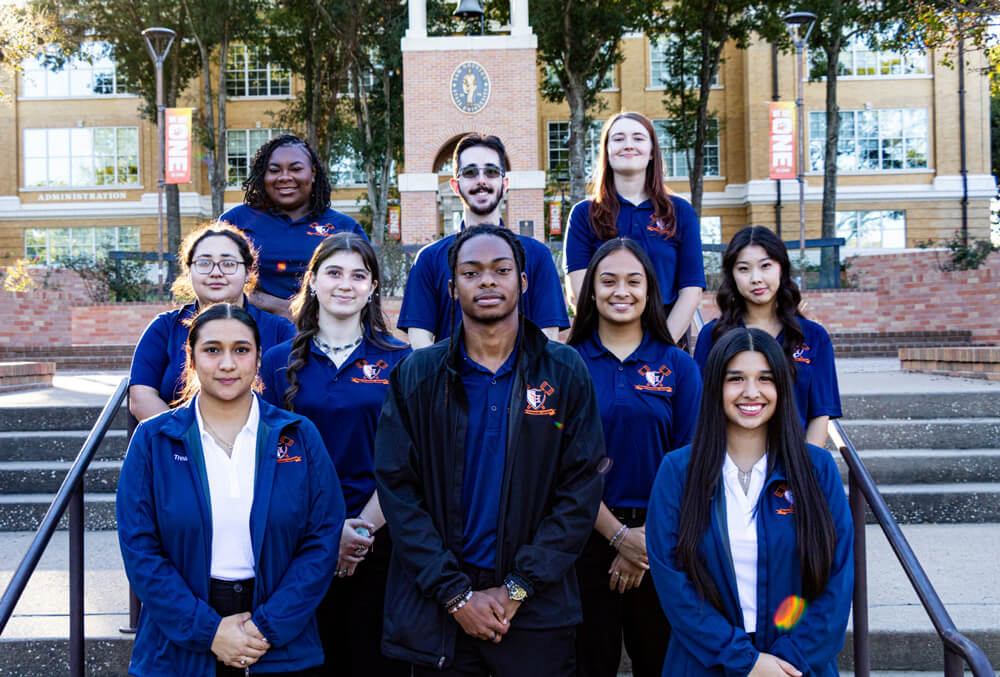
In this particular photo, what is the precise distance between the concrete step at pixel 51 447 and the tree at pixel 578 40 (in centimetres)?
1911

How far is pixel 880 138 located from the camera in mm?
33000

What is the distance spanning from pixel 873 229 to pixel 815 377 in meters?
32.7

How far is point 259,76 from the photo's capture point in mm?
35062

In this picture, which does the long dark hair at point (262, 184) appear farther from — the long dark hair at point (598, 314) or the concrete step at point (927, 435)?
the concrete step at point (927, 435)

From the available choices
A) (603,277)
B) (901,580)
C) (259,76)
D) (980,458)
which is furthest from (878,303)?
(259,76)

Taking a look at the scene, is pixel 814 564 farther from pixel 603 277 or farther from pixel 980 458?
pixel 980 458

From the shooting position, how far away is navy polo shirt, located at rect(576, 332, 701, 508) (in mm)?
3107

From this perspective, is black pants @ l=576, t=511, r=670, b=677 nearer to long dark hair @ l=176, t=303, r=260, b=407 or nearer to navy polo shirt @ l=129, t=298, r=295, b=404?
long dark hair @ l=176, t=303, r=260, b=407

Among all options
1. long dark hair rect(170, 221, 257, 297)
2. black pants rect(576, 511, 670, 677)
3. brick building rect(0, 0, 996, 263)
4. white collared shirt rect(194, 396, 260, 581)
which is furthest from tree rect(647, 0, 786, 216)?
white collared shirt rect(194, 396, 260, 581)

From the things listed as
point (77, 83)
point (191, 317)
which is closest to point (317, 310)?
point (191, 317)

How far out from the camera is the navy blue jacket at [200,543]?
258 centimetres

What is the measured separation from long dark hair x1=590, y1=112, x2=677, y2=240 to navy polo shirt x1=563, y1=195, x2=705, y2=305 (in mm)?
29

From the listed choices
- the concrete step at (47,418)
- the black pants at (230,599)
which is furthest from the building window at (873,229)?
the black pants at (230,599)

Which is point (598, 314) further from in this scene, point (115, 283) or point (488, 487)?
point (115, 283)
